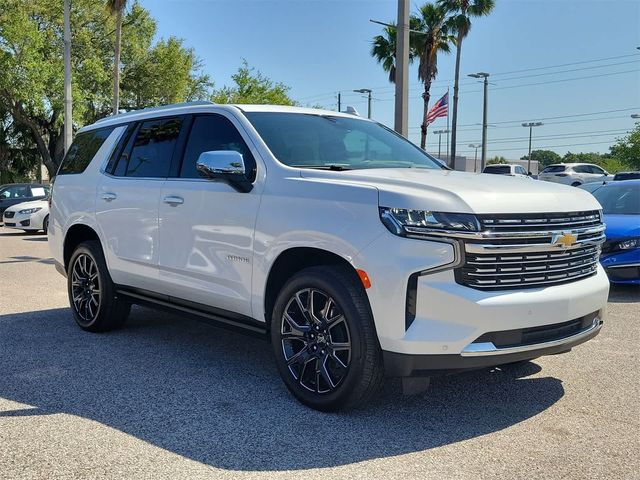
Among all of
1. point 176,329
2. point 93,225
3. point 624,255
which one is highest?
point 93,225

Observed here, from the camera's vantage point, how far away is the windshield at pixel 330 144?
4.66m

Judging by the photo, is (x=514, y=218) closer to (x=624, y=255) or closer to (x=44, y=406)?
(x=44, y=406)

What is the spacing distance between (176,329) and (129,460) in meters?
3.16

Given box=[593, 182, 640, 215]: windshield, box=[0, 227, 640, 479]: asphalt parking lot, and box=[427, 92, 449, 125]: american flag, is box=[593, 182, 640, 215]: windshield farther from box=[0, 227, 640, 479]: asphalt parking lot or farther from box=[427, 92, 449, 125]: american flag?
box=[427, 92, 449, 125]: american flag

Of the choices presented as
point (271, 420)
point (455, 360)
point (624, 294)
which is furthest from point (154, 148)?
point (624, 294)

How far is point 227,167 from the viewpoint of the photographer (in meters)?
4.46

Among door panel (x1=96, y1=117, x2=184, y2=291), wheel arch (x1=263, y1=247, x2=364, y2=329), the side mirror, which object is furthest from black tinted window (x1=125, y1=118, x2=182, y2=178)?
wheel arch (x1=263, y1=247, x2=364, y2=329)

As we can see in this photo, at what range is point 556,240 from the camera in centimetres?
378

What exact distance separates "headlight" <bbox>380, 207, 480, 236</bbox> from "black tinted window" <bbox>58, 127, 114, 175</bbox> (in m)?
3.75

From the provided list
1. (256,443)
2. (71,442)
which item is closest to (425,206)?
(256,443)

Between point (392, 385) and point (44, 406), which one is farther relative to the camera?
point (392, 385)

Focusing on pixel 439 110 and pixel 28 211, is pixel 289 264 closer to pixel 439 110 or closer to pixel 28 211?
pixel 28 211

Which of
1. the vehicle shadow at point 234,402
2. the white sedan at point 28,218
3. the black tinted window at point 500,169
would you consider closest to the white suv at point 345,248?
the vehicle shadow at point 234,402

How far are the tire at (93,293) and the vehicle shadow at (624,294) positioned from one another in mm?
5653
